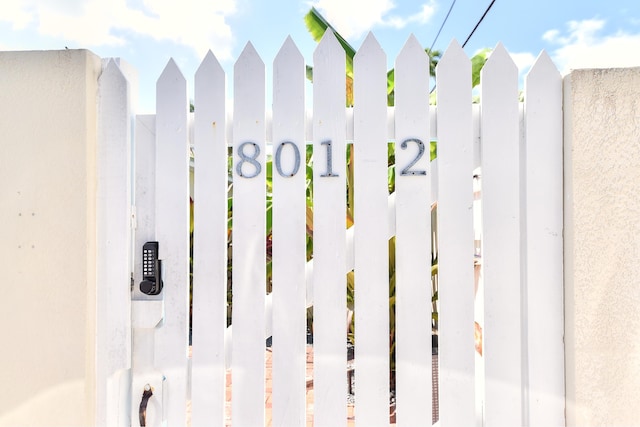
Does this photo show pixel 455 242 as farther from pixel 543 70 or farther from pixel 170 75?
pixel 170 75

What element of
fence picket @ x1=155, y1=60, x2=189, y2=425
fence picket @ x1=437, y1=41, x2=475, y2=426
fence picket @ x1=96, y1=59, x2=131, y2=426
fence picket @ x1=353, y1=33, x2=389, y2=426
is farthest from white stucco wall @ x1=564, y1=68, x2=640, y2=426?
fence picket @ x1=96, y1=59, x2=131, y2=426

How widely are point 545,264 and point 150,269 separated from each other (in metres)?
1.51


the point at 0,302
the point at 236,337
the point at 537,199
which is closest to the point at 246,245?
the point at 236,337

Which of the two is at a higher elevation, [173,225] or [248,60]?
[248,60]

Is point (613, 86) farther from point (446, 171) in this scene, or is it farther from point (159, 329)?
point (159, 329)

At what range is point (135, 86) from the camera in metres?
1.55

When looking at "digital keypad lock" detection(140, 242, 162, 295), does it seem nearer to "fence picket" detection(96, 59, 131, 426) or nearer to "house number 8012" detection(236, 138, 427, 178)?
"fence picket" detection(96, 59, 131, 426)

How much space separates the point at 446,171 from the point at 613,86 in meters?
0.70

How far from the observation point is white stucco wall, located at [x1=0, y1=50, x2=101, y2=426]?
1.42 metres

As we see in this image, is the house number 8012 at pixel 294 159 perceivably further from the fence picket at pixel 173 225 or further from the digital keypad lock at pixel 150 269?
the digital keypad lock at pixel 150 269

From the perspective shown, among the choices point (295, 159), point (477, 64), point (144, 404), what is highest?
point (477, 64)

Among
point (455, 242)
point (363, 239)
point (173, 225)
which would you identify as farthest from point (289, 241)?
point (455, 242)

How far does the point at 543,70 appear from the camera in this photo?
142 cm

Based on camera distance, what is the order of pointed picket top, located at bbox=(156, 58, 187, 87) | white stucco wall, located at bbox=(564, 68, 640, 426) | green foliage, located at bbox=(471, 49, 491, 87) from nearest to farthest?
white stucco wall, located at bbox=(564, 68, 640, 426), pointed picket top, located at bbox=(156, 58, 187, 87), green foliage, located at bbox=(471, 49, 491, 87)
